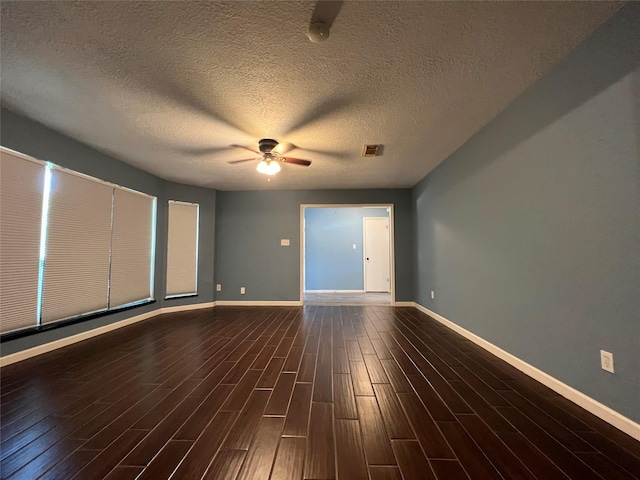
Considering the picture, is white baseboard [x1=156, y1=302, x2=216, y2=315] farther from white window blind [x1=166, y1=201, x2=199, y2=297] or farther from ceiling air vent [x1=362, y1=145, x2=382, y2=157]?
ceiling air vent [x1=362, y1=145, x2=382, y2=157]

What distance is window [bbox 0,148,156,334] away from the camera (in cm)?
232

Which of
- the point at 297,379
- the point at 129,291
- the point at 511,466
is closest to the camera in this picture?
the point at 511,466

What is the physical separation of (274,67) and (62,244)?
297 centimetres

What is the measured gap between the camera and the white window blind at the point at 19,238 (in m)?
2.26

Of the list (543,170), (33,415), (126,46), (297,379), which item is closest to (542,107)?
(543,170)

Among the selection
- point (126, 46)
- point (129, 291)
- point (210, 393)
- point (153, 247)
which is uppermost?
point (126, 46)

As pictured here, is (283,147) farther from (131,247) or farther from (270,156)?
(131,247)

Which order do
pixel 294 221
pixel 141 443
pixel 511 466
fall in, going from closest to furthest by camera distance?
pixel 511 466 → pixel 141 443 → pixel 294 221

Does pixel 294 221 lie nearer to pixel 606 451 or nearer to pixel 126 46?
pixel 126 46

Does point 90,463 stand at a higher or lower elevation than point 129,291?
lower

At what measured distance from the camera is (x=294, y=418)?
4.92 ft

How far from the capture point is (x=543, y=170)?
73.7 inches

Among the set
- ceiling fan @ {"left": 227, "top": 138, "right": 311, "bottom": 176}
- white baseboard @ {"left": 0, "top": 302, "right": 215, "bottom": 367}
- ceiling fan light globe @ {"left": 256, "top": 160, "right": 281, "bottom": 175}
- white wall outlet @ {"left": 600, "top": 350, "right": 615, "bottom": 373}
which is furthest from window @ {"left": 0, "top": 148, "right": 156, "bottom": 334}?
white wall outlet @ {"left": 600, "top": 350, "right": 615, "bottom": 373}

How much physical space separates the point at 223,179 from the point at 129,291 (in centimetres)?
224
